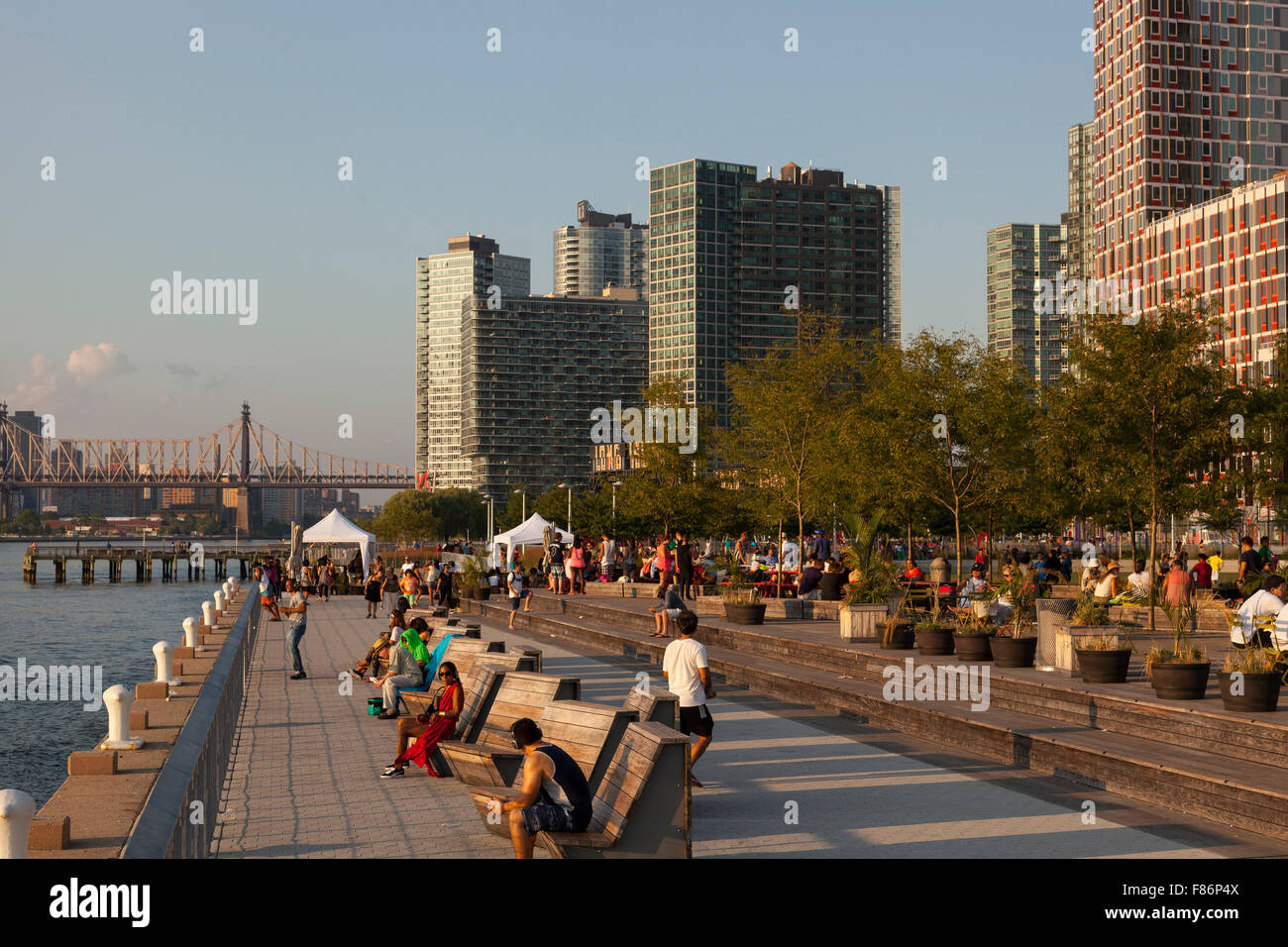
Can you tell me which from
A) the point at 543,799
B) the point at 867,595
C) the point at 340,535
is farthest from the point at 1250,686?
the point at 340,535

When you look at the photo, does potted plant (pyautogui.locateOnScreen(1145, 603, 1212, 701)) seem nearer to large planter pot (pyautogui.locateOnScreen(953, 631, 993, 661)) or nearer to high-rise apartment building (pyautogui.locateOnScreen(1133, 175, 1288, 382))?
large planter pot (pyautogui.locateOnScreen(953, 631, 993, 661))

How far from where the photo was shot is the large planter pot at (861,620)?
64.6 ft

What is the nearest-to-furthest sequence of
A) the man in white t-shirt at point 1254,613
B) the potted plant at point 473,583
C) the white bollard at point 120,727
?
the white bollard at point 120,727, the man in white t-shirt at point 1254,613, the potted plant at point 473,583

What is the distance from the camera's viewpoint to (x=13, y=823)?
496 cm

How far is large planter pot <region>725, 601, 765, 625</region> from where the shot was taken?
78.3 ft

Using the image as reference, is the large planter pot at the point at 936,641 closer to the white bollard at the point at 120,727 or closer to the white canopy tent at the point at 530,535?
the white bollard at the point at 120,727

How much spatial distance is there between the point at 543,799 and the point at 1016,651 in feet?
30.3

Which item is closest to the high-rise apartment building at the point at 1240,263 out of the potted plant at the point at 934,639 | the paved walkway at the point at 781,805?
the potted plant at the point at 934,639

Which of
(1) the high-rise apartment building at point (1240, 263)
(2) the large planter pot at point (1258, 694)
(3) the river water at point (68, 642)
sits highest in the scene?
(1) the high-rise apartment building at point (1240, 263)

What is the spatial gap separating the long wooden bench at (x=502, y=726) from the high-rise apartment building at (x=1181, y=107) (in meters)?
121

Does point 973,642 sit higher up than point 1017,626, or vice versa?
point 1017,626

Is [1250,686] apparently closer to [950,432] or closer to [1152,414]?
[1152,414]

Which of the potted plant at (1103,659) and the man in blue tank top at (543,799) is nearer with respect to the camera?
the man in blue tank top at (543,799)
